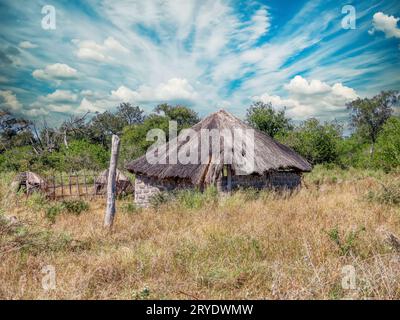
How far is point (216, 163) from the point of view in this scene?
10.3 m

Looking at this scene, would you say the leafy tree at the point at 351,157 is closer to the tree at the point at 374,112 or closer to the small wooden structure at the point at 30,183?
the tree at the point at 374,112

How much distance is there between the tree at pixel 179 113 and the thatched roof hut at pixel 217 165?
84.0 feet

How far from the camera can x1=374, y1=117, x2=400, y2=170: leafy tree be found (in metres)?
15.2

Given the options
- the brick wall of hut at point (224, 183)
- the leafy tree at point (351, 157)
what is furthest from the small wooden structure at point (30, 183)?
the leafy tree at point (351, 157)

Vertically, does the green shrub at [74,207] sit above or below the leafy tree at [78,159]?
below

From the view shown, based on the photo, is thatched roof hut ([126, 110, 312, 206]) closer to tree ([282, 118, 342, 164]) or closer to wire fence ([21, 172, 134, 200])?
wire fence ([21, 172, 134, 200])

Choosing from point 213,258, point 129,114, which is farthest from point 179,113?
point 213,258

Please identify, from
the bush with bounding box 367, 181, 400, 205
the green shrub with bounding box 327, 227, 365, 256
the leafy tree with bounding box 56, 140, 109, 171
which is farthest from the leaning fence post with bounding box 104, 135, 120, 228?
the leafy tree with bounding box 56, 140, 109, 171

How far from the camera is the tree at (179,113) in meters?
39.1

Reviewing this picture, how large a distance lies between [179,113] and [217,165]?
29788 mm

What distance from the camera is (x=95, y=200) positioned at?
579 inches

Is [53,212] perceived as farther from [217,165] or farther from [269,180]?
[269,180]
